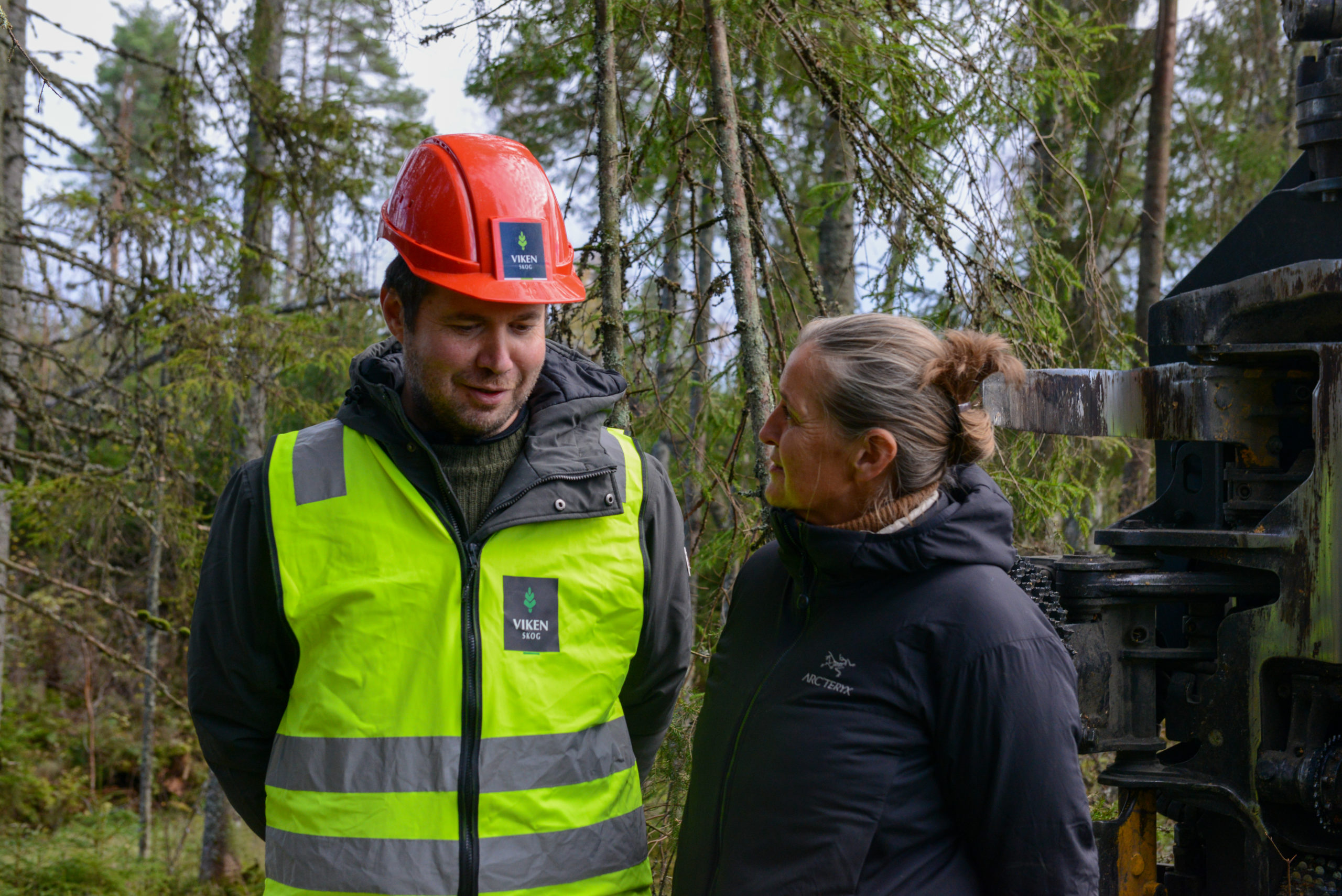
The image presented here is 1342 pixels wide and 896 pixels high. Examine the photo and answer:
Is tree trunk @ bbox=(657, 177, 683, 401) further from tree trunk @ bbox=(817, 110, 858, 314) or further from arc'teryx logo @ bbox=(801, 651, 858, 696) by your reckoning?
tree trunk @ bbox=(817, 110, 858, 314)

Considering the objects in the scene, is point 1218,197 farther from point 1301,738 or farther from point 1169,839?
point 1301,738

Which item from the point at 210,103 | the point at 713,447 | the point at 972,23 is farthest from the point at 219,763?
the point at 210,103

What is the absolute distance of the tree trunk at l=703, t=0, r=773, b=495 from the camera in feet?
10.7

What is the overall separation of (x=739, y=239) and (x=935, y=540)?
5.98 ft

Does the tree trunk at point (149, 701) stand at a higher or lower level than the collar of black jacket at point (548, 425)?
lower

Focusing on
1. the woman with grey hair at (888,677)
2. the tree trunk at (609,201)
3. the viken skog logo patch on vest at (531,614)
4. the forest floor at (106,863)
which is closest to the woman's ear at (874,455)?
the woman with grey hair at (888,677)

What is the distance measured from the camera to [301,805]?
1.94 meters

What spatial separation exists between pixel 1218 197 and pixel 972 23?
700 centimetres

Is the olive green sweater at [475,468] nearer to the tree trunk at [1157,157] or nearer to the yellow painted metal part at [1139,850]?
the yellow painted metal part at [1139,850]

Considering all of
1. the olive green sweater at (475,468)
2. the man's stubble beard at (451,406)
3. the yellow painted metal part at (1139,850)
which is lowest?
the yellow painted metal part at (1139,850)

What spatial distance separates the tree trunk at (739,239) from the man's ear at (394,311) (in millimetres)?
1261

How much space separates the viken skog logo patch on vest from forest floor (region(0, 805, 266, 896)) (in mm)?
7511

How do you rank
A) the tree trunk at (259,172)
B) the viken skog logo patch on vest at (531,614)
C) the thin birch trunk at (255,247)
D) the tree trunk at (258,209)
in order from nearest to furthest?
A: 1. the viken skog logo patch on vest at (531,614)
2. the tree trunk at (258,209)
3. the thin birch trunk at (255,247)
4. the tree trunk at (259,172)

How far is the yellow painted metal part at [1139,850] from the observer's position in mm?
2998
